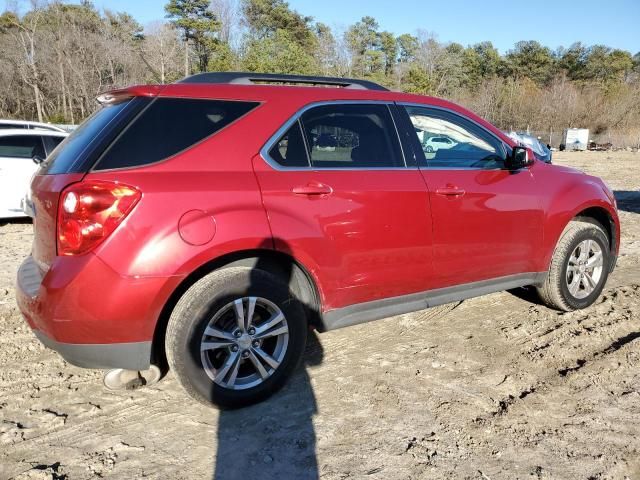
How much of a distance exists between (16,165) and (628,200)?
12.4 meters

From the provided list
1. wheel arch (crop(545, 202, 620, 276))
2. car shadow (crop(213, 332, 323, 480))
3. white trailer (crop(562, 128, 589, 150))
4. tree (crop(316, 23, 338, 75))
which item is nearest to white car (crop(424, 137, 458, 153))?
wheel arch (crop(545, 202, 620, 276))

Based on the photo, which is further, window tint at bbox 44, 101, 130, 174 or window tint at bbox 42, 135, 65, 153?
window tint at bbox 42, 135, 65, 153

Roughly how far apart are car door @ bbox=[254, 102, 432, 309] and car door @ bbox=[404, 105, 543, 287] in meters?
0.16

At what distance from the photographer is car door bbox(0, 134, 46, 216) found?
7.66 metres

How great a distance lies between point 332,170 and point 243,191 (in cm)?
61

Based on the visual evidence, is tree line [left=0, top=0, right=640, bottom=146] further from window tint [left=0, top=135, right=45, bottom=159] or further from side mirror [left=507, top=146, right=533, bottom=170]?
side mirror [left=507, top=146, right=533, bottom=170]

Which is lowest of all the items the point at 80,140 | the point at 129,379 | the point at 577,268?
the point at 129,379

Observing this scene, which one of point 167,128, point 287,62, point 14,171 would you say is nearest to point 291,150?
point 167,128

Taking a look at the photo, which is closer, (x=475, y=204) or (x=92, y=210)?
(x=92, y=210)

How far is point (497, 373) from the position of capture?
3396 millimetres

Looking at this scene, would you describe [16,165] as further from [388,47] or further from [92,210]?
[388,47]

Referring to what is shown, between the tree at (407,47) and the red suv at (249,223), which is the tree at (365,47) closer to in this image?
the tree at (407,47)

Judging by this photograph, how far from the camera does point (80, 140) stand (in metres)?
2.86

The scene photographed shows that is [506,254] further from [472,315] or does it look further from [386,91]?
[386,91]
